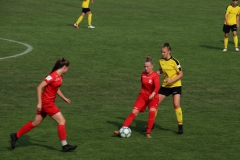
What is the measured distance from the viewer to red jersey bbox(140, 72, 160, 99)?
1506 cm

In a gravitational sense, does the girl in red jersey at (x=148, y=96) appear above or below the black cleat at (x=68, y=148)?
above

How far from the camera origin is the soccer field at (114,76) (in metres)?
14.8

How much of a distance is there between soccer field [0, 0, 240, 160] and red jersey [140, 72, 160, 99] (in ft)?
4.04

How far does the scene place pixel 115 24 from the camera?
3503 centimetres

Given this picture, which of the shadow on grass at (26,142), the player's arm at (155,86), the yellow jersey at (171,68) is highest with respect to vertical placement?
the yellow jersey at (171,68)

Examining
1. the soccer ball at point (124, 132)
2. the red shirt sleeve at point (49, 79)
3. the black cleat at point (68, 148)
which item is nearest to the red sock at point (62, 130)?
the black cleat at point (68, 148)

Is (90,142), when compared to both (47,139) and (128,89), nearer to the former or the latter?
(47,139)

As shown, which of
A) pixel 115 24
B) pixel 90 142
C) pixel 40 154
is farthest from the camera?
pixel 115 24

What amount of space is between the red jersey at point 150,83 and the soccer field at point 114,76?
4.04 feet

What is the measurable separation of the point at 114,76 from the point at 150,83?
809cm

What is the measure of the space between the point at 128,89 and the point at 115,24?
46.6ft

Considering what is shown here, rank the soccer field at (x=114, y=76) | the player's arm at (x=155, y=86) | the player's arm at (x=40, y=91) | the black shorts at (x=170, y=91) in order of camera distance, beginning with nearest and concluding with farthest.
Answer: the player's arm at (x=40, y=91) → the soccer field at (x=114, y=76) → the player's arm at (x=155, y=86) → the black shorts at (x=170, y=91)

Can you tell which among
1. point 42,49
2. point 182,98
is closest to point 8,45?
point 42,49

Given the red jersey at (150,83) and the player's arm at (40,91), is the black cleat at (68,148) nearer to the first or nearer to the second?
the player's arm at (40,91)
